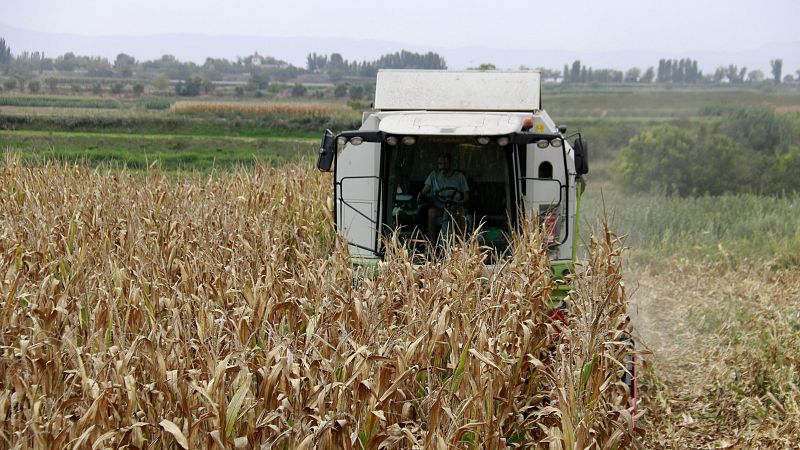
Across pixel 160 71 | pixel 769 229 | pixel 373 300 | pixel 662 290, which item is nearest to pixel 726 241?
pixel 769 229

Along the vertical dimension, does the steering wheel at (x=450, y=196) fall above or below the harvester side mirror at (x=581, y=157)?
below

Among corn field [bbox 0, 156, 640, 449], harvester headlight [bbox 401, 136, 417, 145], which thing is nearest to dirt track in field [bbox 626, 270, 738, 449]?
corn field [bbox 0, 156, 640, 449]

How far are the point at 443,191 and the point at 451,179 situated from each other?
0.12 metres

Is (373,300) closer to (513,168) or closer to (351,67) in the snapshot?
(513,168)

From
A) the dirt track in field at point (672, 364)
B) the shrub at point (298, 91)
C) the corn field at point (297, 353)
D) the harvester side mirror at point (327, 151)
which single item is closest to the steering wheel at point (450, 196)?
the corn field at point (297, 353)

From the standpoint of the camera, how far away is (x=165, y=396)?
442cm

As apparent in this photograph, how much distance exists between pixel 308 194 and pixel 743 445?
5.81 metres

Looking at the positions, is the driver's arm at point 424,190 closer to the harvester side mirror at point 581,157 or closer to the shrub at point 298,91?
the harvester side mirror at point 581,157

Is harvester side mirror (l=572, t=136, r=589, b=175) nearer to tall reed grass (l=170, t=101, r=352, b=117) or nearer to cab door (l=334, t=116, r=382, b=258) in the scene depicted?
cab door (l=334, t=116, r=382, b=258)

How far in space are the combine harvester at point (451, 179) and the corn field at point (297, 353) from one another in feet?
2.32

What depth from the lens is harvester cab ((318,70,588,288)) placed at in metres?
7.70

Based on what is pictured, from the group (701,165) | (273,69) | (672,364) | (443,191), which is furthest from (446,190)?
(273,69)

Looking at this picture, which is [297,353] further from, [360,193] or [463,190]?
[360,193]

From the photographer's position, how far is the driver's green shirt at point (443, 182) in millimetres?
7836
